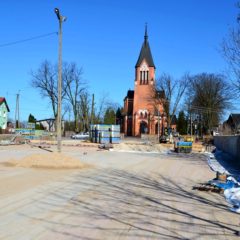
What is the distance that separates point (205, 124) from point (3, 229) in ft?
276

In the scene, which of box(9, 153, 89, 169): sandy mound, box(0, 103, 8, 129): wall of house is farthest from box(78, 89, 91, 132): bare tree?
box(9, 153, 89, 169): sandy mound

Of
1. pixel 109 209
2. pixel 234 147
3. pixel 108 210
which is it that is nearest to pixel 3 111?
pixel 234 147

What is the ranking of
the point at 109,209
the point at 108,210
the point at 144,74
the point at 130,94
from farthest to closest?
the point at 130,94
the point at 144,74
the point at 109,209
the point at 108,210

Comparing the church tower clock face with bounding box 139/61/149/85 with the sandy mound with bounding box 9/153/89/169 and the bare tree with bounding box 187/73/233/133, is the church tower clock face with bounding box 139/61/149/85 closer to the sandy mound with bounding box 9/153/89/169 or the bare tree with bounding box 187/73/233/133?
the bare tree with bounding box 187/73/233/133

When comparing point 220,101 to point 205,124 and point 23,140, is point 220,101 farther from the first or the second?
point 23,140

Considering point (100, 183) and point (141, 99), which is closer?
point (100, 183)

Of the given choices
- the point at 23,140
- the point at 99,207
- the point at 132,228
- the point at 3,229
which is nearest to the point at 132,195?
the point at 99,207

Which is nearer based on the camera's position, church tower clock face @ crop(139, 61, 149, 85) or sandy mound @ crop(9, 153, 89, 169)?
sandy mound @ crop(9, 153, 89, 169)

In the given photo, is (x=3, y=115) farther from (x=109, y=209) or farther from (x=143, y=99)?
(x=109, y=209)

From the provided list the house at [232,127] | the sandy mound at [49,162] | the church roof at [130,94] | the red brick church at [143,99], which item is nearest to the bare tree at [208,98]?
the house at [232,127]

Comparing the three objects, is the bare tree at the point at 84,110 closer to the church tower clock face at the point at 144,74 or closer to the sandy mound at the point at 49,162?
the church tower clock face at the point at 144,74

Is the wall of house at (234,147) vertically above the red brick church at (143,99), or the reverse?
the red brick church at (143,99)

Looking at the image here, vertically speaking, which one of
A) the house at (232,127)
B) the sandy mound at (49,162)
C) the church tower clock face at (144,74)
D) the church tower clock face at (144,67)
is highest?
the church tower clock face at (144,67)

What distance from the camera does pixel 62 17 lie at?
25359mm
